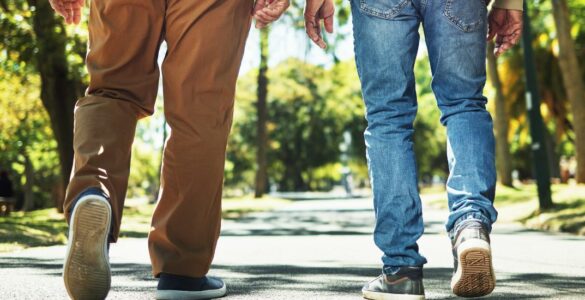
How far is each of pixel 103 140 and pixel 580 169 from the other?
16687 millimetres

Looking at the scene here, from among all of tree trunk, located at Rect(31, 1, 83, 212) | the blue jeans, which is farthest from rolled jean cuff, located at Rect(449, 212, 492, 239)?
tree trunk, located at Rect(31, 1, 83, 212)

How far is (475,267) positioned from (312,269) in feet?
7.71

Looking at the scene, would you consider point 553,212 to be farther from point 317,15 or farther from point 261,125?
point 261,125

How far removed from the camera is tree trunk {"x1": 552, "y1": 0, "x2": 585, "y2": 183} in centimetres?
1773

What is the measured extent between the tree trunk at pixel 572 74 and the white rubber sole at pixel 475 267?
52.6 ft

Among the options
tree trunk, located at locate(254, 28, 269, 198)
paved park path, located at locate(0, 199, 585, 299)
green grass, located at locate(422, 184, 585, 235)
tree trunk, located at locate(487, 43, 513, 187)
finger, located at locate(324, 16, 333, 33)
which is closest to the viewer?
finger, located at locate(324, 16, 333, 33)

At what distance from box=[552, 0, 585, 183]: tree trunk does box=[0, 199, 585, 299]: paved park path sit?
10.2 meters

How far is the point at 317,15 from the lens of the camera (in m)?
3.57

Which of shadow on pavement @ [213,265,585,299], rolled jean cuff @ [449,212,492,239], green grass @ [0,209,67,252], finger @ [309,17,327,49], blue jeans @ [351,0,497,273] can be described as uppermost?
finger @ [309,17,327,49]

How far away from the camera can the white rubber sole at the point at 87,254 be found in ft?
8.52

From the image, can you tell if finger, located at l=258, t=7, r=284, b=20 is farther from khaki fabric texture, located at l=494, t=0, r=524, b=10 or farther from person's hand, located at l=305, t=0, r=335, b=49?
khaki fabric texture, located at l=494, t=0, r=524, b=10

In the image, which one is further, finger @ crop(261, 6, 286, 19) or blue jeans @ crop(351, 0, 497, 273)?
finger @ crop(261, 6, 286, 19)

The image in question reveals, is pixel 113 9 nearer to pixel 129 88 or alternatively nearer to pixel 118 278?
pixel 129 88

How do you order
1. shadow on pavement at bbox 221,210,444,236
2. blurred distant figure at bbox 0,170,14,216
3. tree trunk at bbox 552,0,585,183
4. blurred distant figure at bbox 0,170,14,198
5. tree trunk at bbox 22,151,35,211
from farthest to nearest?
tree trunk at bbox 22,151,35,211, blurred distant figure at bbox 0,170,14,198, blurred distant figure at bbox 0,170,14,216, tree trunk at bbox 552,0,585,183, shadow on pavement at bbox 221,210,444,236
